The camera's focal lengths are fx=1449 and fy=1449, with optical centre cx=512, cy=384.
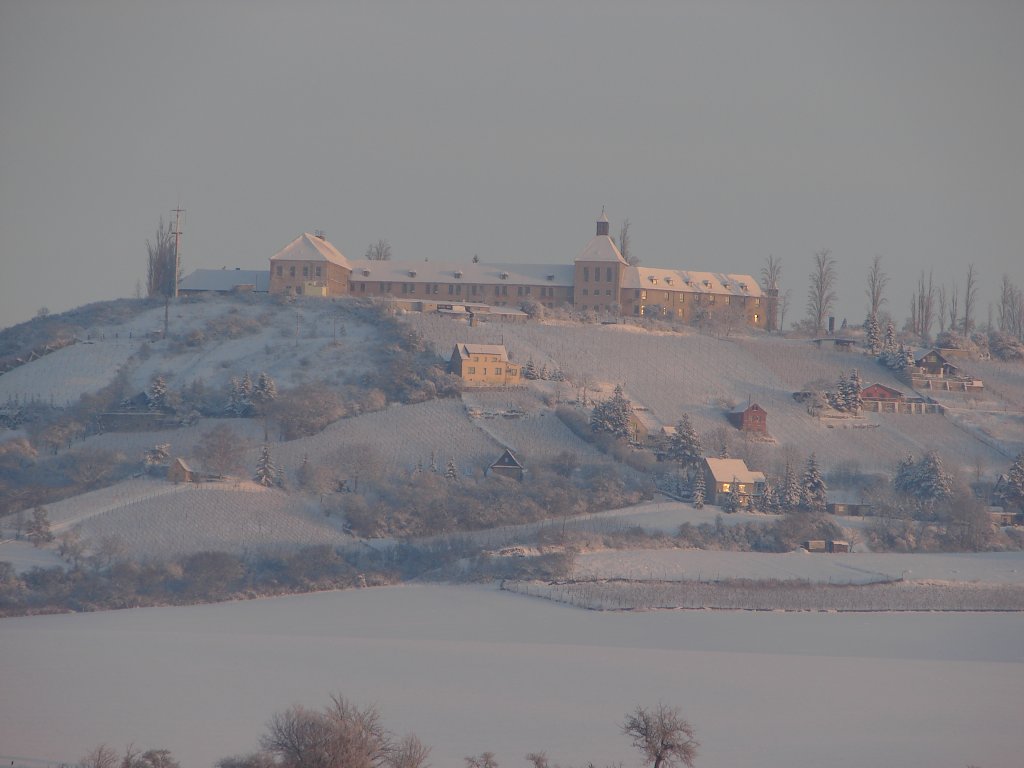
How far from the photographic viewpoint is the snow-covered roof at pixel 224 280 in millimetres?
91062

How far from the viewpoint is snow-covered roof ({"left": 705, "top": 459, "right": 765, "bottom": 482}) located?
6331 cm

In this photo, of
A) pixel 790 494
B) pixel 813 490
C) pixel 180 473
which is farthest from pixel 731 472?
pixel 180 473

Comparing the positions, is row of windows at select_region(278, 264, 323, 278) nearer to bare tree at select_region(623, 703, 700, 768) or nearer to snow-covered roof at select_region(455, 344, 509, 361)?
snow-covered roof at select_region(455, 344, 509, 361)

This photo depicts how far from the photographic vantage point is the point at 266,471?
196 ft

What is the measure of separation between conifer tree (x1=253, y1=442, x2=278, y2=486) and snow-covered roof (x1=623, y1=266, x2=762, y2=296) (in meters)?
40.4

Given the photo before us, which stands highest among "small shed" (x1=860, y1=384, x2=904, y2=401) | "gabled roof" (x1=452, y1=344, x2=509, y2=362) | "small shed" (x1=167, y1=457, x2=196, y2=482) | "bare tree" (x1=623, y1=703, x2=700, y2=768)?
"gabled roof" (x1=452, y1=344, x2=509, y2=362)

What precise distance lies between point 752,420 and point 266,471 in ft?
86.2

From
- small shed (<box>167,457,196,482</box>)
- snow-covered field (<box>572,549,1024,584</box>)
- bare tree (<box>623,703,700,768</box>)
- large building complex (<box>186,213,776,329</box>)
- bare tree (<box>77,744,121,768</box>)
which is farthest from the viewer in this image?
large building complex (<box>186,213,776,329</box>)

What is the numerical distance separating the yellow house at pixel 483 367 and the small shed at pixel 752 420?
11352 mm

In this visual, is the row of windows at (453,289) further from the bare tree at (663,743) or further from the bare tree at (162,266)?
the bare tree at (663,743)

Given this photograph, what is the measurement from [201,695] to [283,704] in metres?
2.25

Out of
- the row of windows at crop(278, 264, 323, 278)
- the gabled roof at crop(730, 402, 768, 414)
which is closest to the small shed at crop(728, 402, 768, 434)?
the gabled roof at crop(730, 402, 768, 414)

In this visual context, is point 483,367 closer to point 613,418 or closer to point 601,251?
point 613,418

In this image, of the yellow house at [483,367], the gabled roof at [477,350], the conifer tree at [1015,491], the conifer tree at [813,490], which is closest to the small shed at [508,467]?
the yellow house at [483,367]
